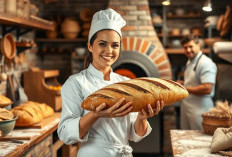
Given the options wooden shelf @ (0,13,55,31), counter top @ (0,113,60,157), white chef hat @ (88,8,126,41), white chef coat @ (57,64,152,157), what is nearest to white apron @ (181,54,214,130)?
counter top @ (0,113,60,157)

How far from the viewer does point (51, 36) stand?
4.60m

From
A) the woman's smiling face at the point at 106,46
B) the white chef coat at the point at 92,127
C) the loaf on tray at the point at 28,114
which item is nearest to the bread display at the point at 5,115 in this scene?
the loaf on tray at the point at 28,114

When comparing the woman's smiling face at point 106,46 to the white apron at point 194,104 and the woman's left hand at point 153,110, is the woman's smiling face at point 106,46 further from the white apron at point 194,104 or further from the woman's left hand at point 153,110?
the white apron at point 194,104

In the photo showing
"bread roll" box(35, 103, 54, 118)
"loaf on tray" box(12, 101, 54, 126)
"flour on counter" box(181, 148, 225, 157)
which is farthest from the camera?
"bread roll" box(35, 103, 54, 118)

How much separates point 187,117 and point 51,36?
7.86 feet

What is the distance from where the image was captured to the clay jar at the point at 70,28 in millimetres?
4523

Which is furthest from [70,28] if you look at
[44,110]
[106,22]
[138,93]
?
[138,93]

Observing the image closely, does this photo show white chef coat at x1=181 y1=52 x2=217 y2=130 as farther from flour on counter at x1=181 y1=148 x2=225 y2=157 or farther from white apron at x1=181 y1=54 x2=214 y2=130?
flour on counter at x1=181 y1=148 x2=225 y2=157

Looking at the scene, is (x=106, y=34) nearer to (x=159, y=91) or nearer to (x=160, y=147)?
(x=159, y=91)

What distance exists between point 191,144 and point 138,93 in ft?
2.63

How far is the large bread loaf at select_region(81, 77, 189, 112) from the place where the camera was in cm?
119

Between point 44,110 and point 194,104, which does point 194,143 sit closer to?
point 44,110

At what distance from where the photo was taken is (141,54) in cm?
401

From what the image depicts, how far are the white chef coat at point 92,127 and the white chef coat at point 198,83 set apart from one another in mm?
Answer: 2108
